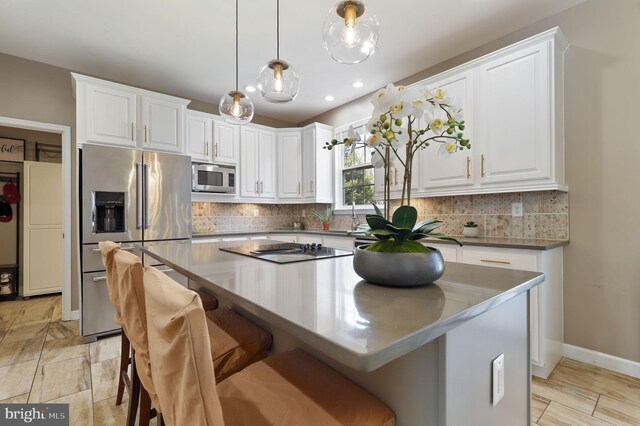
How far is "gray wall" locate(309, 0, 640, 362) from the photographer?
2.21 meters

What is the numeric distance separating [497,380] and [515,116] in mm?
2217

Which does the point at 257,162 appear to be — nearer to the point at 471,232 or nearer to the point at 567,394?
the point at 471,232

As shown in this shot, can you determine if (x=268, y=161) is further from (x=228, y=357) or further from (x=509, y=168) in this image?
(x=228, y=357)

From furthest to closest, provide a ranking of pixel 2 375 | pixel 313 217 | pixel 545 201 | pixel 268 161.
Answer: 1. pixel 313 217
2. pixel 268 161
3. pixel 545 201
4. pixel 2 375

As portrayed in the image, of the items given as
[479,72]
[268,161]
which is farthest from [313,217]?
[479,72]

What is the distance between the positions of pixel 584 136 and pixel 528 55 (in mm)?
747

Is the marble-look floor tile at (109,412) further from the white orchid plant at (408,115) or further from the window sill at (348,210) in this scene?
the window sill at (348,210)

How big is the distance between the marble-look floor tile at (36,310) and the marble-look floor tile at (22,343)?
227 mm

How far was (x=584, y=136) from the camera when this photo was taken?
240 cm

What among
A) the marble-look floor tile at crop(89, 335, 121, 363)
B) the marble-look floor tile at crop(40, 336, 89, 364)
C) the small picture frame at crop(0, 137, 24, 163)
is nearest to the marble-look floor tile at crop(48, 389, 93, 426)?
the marble-look floor tile at crop(89, 335, 121, 363)

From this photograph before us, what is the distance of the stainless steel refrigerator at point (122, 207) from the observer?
2.85 metres

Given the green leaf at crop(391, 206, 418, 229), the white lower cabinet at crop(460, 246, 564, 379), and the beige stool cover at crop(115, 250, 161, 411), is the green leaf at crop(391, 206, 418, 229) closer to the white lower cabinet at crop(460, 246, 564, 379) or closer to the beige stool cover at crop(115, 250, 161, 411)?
the beige stool cover at crop(115, 250, 161, 411)

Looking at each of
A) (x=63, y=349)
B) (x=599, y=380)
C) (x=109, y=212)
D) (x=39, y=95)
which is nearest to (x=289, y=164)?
(x=109, y=212)

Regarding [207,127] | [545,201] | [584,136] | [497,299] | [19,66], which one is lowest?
[497,299]
